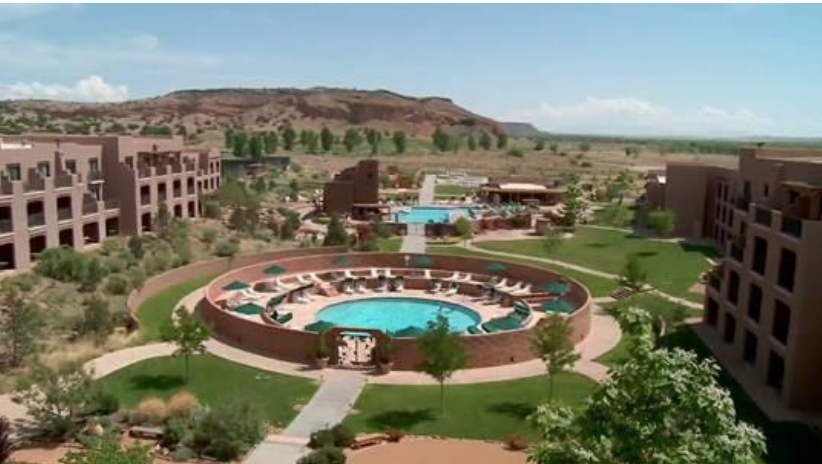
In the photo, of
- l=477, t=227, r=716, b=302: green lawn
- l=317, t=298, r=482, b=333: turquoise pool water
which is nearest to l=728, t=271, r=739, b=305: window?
l=477, t=227, r=716, b=302: green lawn

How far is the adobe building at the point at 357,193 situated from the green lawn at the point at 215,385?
152 ft

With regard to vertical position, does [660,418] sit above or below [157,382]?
above

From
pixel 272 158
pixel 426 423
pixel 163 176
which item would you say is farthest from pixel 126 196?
pixel 272 158

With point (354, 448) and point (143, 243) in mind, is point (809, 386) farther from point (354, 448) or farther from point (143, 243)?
point (143, 243)

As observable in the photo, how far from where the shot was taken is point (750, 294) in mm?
32375

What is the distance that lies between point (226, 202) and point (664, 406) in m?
67.3

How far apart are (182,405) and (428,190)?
82802 mm

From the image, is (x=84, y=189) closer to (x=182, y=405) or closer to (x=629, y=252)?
(x=182, y=405)

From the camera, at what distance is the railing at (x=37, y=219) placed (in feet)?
162

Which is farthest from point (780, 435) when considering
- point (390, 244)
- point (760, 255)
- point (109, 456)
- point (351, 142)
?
point (351, 142)

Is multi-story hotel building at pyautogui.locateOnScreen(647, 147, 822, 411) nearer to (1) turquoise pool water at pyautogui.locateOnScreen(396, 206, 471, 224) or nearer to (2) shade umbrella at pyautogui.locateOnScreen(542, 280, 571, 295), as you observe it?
(2) shade umbrella at pyautogui.locateOnScreen(542, 280, 571, 295)

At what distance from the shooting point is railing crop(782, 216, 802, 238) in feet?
91.8

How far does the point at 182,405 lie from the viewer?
25281 millimetres

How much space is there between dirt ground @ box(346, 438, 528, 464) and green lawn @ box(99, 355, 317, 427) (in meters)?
4.39
